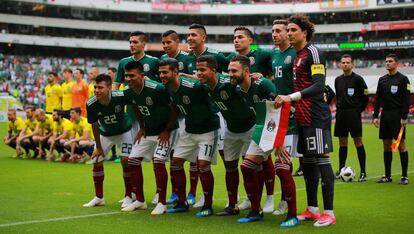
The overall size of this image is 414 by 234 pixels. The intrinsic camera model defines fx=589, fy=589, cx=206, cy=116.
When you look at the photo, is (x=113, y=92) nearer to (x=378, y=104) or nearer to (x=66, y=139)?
(x=378, y=104)

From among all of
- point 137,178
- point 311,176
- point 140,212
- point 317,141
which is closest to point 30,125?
point 137,178

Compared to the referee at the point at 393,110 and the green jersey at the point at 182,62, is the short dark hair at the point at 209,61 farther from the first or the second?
the referee at the point at 393,110

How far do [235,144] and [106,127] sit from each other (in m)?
2.18

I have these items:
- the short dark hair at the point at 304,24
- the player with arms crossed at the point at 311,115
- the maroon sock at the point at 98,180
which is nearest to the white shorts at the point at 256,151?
the player with arms crossed at the point at 311,115

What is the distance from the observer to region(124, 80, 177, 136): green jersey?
8.05 m

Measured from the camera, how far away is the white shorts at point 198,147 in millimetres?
7758

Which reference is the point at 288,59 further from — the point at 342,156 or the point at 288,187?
the point at 342,156

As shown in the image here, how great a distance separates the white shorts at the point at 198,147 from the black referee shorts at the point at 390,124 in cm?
446

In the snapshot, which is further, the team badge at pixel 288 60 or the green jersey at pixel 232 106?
the team badge at pixel 288 60

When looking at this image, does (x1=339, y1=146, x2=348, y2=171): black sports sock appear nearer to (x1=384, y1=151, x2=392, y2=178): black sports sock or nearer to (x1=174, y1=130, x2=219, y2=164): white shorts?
(x1=384, y1=151, x2=392, y2=178): black sports sock

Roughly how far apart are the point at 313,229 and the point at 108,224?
2359mm

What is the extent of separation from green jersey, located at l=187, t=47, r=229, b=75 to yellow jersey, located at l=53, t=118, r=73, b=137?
768 centimetres

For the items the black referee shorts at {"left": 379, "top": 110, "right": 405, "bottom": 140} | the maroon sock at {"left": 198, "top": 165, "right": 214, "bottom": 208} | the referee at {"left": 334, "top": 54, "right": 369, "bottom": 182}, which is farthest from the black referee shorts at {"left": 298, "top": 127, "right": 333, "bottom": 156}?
the referee at {"left": 334, "top": 54, "right": 369, "bottom": 182}

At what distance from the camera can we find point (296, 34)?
6887 mm
